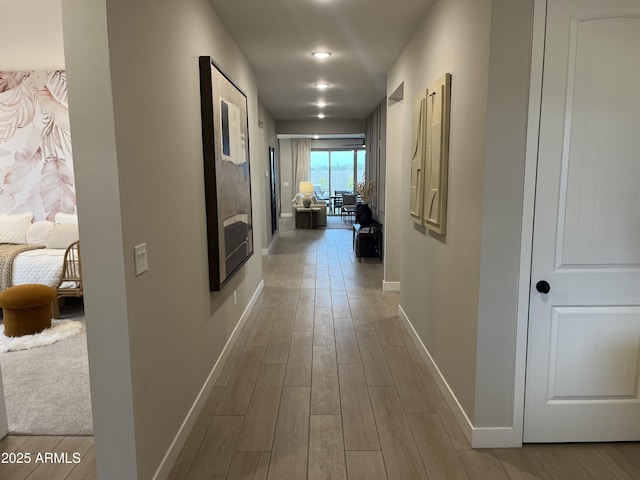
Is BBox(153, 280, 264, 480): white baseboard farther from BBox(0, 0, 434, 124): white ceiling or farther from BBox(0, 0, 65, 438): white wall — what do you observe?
BBox(0, 0, 434, 124): white ceiling

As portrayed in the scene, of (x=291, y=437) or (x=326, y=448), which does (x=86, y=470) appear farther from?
(x=326, y=448)

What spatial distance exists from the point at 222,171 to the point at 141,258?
1.32 m

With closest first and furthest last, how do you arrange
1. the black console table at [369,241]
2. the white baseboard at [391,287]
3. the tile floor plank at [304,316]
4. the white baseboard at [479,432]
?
1. the white baseboard at [479,432]
2. the tile floor plank at [304,316]
3. the white baseboard at [391,287]
4. the black console table at [369,241]

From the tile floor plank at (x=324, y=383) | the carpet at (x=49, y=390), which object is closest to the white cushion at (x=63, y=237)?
the carpet at (x=49, y=390)

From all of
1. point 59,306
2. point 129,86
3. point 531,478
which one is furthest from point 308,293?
point 129,86

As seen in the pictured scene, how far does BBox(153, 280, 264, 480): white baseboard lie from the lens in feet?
6.77

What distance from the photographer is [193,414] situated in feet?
8.25

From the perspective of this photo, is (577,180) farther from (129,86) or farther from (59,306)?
(59,306)

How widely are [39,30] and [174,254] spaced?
2.92 metres

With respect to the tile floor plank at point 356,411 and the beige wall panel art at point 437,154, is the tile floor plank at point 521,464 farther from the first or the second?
the beige wall panel art at point 437,154

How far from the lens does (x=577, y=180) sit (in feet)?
7.06

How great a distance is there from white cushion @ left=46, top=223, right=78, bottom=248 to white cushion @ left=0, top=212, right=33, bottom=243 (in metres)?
0.51

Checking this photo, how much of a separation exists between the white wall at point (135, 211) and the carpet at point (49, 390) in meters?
0.76

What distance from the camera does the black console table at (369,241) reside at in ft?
24.4
